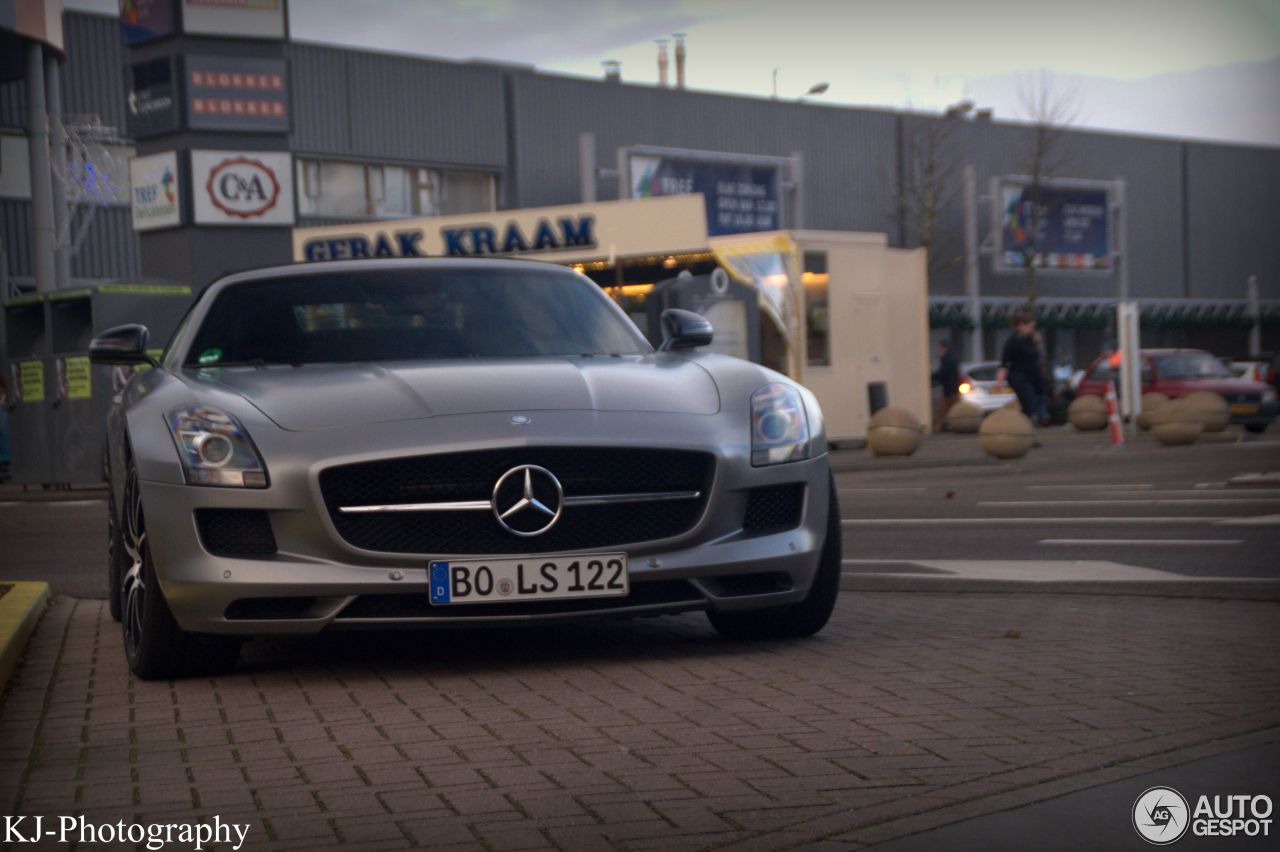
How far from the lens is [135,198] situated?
3228 centimetres

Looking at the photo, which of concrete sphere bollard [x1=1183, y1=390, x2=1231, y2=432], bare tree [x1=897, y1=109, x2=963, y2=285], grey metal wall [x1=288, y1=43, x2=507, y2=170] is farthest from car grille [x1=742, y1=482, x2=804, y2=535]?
bare tree [x1=897, y1=109, x2=963, y2=285]

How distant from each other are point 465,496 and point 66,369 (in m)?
18.6

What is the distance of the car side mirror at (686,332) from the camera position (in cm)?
687

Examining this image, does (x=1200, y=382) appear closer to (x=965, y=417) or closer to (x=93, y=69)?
(x=965, y=417)

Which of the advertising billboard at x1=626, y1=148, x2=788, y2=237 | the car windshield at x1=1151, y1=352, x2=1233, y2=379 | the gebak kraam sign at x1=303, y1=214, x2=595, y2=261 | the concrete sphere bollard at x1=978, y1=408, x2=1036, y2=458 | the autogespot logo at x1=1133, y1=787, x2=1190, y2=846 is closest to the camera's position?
the autogespot logo at x1=1133, y1=787, x2=1190, y2=846

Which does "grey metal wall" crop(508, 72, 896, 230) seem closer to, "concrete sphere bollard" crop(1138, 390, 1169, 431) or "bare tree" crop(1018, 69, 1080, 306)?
"bare tree" crop(1018, 69, 1080, 306)

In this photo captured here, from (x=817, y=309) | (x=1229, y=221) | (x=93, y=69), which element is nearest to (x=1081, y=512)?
(x=817, y=309)

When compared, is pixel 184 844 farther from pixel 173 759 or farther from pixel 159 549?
pixel 159 549

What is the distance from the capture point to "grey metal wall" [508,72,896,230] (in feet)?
162

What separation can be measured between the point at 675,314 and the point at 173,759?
3147mm

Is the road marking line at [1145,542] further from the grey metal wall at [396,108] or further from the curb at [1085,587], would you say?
the grey metal wall at [396,108]

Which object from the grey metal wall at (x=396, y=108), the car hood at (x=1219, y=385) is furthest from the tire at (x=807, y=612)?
the grey metal wall at (x=396, y=108)

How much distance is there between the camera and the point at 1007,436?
68.1ft

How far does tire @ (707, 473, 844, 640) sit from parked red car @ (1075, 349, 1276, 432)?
22.9 metres
